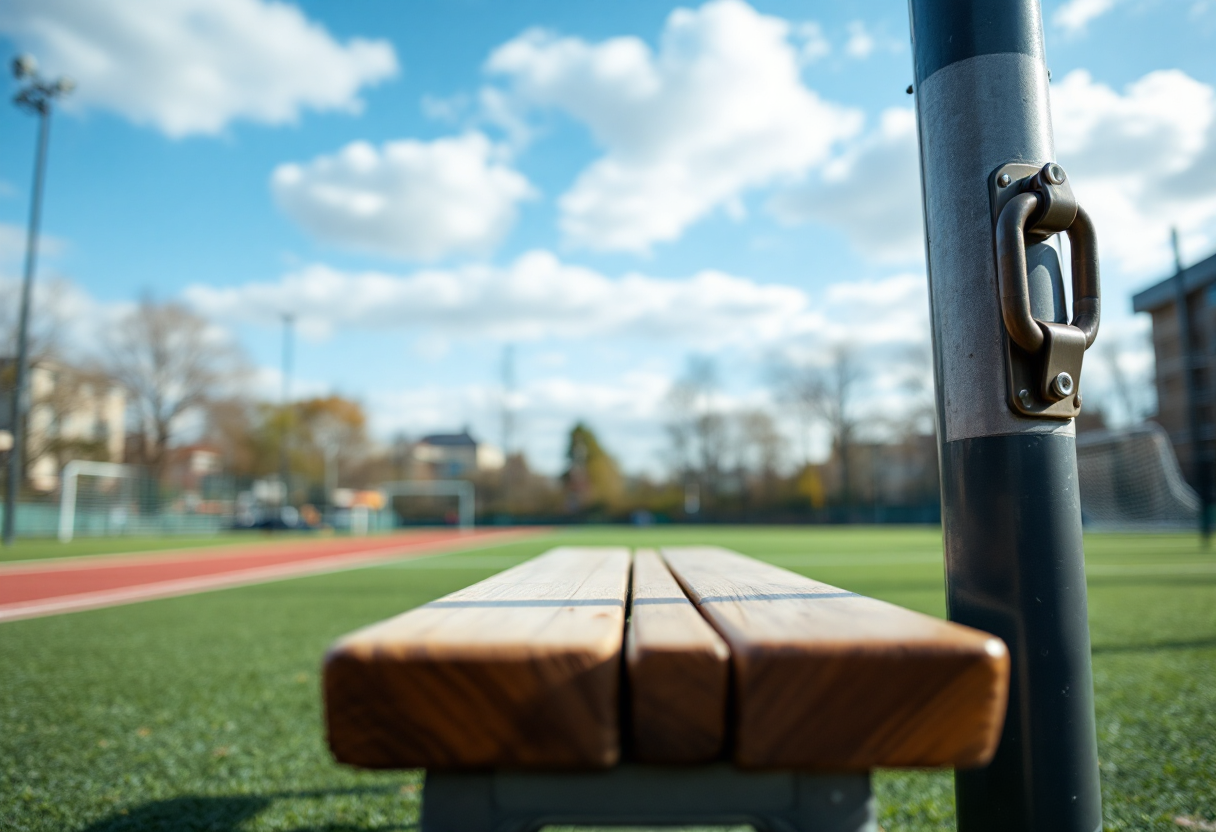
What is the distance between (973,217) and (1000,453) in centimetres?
39

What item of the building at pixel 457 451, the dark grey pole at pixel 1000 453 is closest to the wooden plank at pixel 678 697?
the dark grey pole at pixel 1000 453

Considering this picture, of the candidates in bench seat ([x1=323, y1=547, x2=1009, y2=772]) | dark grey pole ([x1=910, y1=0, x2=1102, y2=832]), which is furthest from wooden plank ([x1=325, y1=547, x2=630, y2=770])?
dark grey pole ([x1=910, y1=0, x2=1102, y2=832])

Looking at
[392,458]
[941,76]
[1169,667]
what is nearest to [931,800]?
[941,76]

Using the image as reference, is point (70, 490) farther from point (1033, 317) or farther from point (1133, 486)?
point (1133, 486)

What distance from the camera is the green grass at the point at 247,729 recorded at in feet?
7.32

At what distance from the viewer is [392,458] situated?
210 feet

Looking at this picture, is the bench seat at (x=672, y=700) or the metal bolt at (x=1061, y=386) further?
the metal bolt at (x=1061, y=386)

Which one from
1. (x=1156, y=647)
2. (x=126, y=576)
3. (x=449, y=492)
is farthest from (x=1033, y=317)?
(x=449, y=492)

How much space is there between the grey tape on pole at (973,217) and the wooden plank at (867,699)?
549 millimetres

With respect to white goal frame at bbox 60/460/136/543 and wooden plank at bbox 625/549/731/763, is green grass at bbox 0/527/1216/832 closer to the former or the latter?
wooden plank at bbox 625/549/731/763

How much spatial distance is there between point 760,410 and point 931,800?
49.4 m

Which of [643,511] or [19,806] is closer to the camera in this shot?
[19,806]

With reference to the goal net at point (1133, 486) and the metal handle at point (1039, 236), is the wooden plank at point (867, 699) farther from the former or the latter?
the goal net at point (1133, 486)

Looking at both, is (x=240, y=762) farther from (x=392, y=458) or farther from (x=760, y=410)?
(x=392, y=458)
